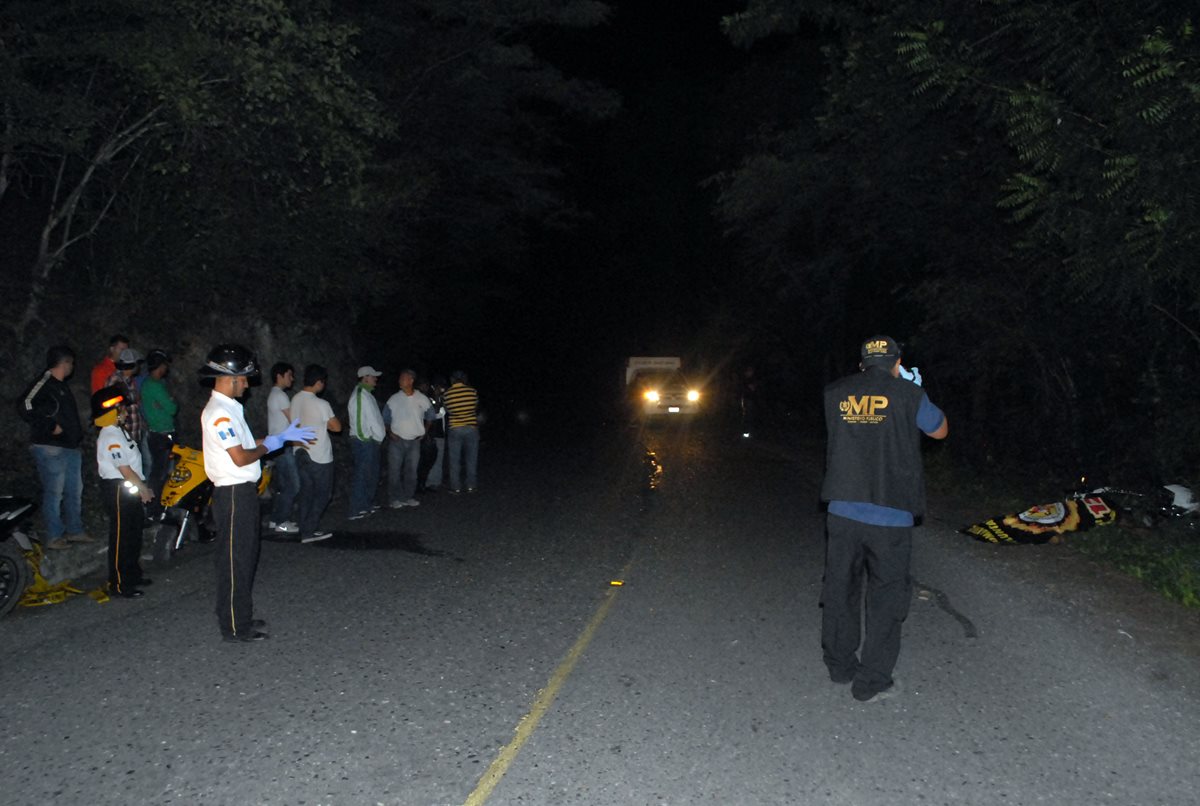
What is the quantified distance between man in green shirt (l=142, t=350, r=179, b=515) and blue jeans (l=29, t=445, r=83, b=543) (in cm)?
118

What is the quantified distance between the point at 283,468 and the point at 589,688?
5934mm

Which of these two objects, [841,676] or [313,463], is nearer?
[841,676]

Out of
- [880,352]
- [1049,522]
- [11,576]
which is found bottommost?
[11,576]

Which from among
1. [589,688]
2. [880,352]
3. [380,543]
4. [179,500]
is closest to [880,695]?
[589,688]

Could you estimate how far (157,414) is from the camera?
10.3 m

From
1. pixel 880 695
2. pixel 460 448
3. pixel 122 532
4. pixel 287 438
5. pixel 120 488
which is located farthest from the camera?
pixel 460 448

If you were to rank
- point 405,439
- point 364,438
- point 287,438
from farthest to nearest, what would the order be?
point 405,439 → point 364,438 → point 287,438

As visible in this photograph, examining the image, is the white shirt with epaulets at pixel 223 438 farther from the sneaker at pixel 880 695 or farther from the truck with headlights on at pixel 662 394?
the truck with headlights on at pixel 662 394

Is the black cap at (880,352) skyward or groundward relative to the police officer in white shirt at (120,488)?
skyward

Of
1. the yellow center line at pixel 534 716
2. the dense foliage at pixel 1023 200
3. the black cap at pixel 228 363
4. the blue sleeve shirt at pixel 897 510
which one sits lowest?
the yellow center line at pixel 534 716

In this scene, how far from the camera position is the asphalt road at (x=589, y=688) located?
440 cm

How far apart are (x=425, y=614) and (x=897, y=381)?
3901 mm

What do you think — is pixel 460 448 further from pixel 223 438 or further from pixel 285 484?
pixel 223 438

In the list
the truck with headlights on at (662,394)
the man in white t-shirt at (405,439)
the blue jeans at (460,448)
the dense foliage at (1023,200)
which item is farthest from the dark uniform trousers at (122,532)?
the truck with headlights on at (662,394)
